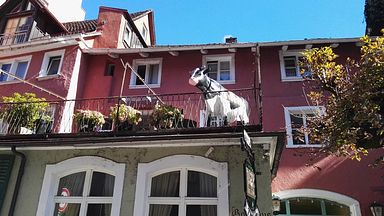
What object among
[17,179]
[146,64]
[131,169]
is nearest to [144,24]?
[146,64]

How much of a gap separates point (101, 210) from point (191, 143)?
2326mm

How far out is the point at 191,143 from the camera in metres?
6.98

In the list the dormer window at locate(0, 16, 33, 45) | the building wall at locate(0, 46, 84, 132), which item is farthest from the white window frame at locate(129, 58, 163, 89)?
the dormer window at locate(0, 16, 33, 45)

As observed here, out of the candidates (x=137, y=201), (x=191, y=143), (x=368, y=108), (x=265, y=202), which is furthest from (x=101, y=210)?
(x=368, y=108)

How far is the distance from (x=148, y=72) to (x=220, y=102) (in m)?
7.87

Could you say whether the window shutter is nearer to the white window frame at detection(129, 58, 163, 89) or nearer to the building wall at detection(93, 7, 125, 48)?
the white window frame at detection(129, 58, 163, 89)

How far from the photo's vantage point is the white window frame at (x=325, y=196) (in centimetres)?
1155

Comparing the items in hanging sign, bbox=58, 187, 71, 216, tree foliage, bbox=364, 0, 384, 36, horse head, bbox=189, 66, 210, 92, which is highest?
tree foliage, bbox=364, 0, 384, 36

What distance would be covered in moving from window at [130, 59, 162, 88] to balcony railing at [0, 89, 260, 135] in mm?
1145

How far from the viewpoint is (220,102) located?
7.90m

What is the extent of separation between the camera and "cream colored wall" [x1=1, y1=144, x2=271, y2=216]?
655 centimetres

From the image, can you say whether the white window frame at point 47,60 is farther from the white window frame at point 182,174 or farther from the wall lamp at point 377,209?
the wall lamp at point 377,209

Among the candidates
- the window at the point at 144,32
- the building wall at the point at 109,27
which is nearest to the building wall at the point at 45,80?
the building wall at the point at 109,27

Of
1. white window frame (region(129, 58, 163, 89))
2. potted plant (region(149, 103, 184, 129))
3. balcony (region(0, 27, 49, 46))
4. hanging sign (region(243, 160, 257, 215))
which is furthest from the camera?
balcony (region(0, 27, 49, 46))
